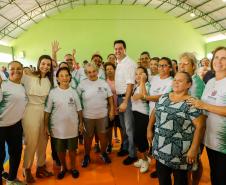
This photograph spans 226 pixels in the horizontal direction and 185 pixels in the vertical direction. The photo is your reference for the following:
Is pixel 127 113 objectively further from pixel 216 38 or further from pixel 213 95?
pixel 216 38

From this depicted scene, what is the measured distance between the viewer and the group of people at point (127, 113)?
6.71 feet

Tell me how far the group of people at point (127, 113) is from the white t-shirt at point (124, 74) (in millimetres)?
15

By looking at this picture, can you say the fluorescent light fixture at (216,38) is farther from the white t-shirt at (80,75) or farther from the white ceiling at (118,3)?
the white t-shirt at (80,75)

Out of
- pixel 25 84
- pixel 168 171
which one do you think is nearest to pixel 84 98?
pixel 25 84

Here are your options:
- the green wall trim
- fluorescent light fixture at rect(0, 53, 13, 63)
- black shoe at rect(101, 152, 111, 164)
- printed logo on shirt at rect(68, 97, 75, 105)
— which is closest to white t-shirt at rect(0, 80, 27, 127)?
printed logo on shirt at rect(68, 97, 75, 105)

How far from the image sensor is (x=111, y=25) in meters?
15.5

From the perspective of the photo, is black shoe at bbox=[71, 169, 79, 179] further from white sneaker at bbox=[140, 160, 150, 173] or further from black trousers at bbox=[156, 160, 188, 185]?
black trousers at bbox=[156, 160, 188, 185]

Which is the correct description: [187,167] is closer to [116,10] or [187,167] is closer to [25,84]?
[25,84]

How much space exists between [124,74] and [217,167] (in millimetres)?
1984

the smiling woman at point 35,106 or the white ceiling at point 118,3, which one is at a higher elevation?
the white ceiling at point 118,3

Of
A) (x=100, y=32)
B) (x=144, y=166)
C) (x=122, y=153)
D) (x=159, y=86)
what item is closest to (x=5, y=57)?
(x=100, y=32)

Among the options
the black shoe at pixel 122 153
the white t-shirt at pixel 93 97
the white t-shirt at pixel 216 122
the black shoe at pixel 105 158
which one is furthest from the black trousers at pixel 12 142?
the white t-shirt at pixel 216 122

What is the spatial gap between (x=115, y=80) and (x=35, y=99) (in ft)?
4.23

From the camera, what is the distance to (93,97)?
12.0ft
